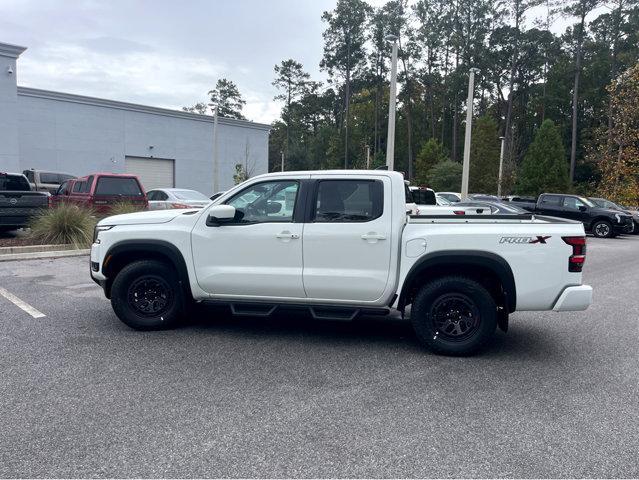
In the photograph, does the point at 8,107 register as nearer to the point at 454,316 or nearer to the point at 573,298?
the point at 454,316

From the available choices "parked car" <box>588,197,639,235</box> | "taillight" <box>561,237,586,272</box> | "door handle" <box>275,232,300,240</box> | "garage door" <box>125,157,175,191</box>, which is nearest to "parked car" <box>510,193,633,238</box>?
"parked car" <box>588,197,639,235</box>

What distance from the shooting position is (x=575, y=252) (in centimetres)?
525

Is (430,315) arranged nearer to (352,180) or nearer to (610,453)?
(352,180)

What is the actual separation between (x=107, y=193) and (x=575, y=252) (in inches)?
527

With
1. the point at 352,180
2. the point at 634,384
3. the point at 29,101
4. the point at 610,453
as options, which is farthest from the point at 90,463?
the point at 29,101

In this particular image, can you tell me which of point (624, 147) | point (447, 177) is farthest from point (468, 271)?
point (447, 177)

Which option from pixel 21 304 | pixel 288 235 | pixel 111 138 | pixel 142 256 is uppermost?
pixel 111 138

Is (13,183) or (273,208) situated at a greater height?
(13,183)

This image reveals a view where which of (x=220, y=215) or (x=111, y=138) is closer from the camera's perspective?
(x=220, y=215)

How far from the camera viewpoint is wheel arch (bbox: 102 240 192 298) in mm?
6008

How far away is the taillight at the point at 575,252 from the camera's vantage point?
523 centimetres

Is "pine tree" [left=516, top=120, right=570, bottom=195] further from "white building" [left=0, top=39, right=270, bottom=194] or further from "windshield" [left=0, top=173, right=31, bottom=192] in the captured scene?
"windshield" [left=0, top=173, right=31, bottom=192]

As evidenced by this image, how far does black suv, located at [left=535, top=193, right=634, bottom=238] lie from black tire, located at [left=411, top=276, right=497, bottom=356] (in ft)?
63.2

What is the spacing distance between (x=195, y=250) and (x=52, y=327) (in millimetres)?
2007
